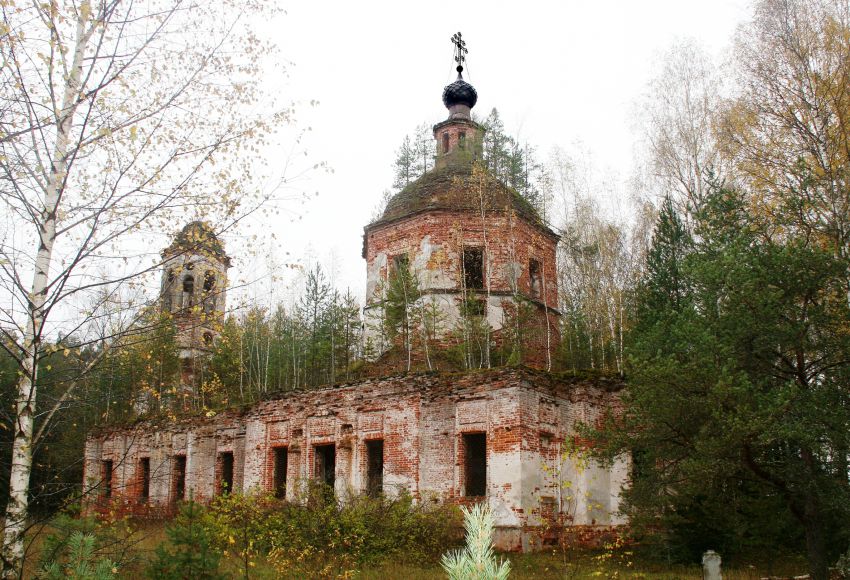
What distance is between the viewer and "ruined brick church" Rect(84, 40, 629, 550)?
14.1m

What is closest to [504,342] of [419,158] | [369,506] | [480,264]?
[480,264]

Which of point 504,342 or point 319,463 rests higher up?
point 504,342

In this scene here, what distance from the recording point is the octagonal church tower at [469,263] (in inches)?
775

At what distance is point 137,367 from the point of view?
24.5 meters

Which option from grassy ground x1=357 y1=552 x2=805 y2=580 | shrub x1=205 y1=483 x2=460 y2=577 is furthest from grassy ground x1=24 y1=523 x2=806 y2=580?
shrub x1=205 y1=483 x2=460 y2=577

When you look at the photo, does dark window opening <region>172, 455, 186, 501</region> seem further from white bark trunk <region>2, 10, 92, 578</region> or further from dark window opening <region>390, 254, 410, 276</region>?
white bark trunk <region>2, 10, 92, 578</region>

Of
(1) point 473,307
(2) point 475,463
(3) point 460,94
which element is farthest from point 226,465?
(3) point 460,94

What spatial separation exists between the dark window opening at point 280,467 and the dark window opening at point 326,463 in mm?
1018

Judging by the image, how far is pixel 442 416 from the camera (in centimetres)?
1547

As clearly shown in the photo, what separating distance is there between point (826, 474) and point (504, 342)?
1030cm

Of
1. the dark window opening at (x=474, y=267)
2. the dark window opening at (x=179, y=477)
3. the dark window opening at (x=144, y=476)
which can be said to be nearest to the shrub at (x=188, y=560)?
the dark window opening at (x=474, y=267)

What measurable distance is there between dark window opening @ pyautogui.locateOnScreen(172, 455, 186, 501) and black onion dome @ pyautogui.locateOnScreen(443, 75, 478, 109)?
50.0ft

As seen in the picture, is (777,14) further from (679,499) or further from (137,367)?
(137,367)

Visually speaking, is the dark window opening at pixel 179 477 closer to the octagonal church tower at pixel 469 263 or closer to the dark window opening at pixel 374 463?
the octagonal church tower at pixel 469 263
